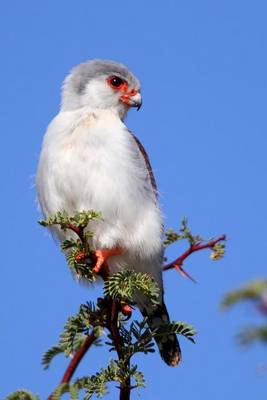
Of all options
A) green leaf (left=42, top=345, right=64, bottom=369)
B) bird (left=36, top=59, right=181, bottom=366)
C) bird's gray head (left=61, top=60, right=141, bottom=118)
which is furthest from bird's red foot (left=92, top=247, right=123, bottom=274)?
bird's gray head (left=61, top=60, right=141, bottom=118)

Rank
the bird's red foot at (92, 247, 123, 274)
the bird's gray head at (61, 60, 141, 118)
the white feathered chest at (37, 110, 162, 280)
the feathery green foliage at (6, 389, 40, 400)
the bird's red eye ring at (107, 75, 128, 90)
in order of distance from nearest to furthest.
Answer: the feathery green foliage at (6, 389, 40, 400), the bird's red foot at (92, 247, 123, 274), the white feathered chest at (37, 110, 162, 280), the bird's gray head at (61, 60, 141, 118), the bird's red eye ring at (107, 75, 128, 90)

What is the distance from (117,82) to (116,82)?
0.04ft

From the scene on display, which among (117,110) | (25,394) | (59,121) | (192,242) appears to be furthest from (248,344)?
(117,110)

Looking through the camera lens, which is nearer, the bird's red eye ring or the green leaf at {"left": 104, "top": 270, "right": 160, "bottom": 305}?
the green leaf at {"left": 104, "top": 270, "right": 160, "bottom": 305}

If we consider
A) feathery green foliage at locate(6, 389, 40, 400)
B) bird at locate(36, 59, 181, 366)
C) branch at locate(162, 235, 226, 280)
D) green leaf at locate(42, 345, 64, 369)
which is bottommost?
feathery green foliage at locate(6, 389, 40, 400)

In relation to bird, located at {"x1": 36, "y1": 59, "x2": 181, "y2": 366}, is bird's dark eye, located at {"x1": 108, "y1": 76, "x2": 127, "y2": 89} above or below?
above

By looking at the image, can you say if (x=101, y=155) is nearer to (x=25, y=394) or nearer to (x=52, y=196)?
(x=52, y=196)

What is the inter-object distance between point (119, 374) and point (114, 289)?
744mm

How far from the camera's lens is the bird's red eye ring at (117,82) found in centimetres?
596

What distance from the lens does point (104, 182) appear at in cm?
476

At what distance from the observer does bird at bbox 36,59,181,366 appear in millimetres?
4785

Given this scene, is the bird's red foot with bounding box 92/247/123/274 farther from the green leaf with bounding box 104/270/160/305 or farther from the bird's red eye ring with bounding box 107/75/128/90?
the bird's red eye ring with bounding box 107/75/128/90

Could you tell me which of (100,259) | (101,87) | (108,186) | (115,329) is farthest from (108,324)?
(101,87)

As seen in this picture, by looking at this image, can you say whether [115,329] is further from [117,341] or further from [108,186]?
[108,186]
